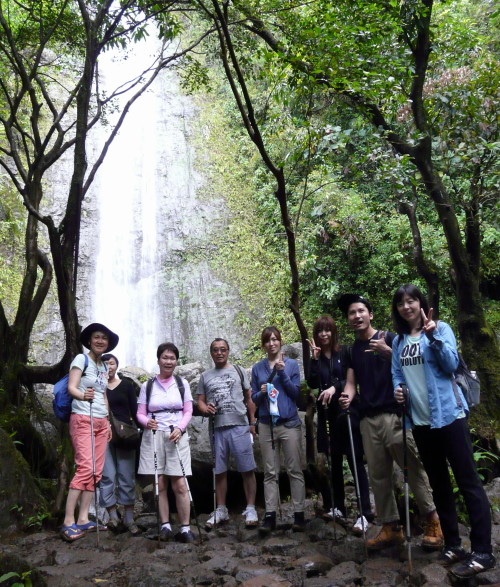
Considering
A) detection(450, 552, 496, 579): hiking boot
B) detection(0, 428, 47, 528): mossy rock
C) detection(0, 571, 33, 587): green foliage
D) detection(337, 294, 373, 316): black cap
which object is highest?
detection(337, 294, 373, 316): black cap

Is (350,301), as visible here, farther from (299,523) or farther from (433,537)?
(299,523)

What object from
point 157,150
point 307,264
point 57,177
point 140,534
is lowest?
point 140,534

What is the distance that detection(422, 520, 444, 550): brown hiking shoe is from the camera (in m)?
3.50

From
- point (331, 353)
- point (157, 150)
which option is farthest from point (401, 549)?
point (157, 150)

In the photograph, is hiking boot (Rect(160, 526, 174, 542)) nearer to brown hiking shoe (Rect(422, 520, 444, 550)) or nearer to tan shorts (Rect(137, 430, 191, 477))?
tan shorts (Rect(137, 430, 191, 477))

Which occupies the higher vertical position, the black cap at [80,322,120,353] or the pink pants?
the black cap at [80,322,120,353]

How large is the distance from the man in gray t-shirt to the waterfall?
10.5 m

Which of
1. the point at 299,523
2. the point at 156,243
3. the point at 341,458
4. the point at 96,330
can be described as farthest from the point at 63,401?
the point at 156,243

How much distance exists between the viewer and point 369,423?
151 inches

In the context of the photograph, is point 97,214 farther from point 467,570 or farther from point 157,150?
point 467,570

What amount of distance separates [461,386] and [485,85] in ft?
16.9

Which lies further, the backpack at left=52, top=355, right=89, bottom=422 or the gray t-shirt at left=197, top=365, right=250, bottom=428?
the gray t-shirt at left=197, top=365, right=250, bottom=428

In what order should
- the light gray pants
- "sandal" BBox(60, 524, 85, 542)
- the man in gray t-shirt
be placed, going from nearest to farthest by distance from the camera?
1. "sandal" BBox(60, 524, 85, 542)
2. the man in gray t-shirt
3. the light gray pants

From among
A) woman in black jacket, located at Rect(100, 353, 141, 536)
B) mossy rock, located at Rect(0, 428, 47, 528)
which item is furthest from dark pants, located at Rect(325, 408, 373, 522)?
mossy rock, located at Rect(0, 428, 47, 528)
